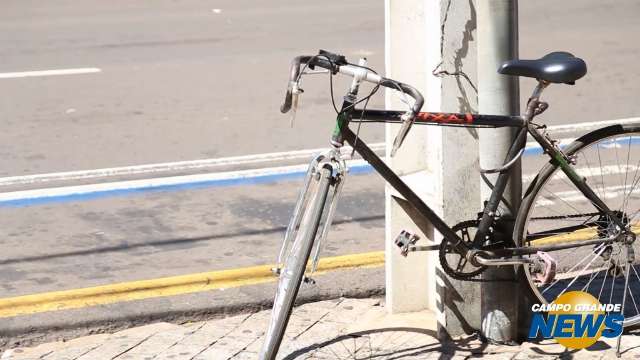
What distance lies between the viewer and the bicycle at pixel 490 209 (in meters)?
4.05

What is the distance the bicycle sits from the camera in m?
4.05

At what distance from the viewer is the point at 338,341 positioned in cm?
484

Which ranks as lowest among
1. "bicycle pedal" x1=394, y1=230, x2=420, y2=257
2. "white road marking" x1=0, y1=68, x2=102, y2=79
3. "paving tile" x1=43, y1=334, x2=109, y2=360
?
"paving tile" x1=43, y1=334, x2=109, y2=360

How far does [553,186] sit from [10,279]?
2.88m

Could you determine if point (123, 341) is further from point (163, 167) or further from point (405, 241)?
point (163, 167)

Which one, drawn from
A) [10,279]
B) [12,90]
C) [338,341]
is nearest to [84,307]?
[10,279]

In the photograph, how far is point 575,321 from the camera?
4719mm

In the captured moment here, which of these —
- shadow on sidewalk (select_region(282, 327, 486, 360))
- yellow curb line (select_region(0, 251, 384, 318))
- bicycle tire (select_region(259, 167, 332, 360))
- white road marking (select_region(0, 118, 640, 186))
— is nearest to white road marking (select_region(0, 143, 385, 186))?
white road marking (select_region(0, 118, 640, 186))

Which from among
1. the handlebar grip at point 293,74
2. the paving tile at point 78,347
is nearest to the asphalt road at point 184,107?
the paving tile at point 78,347

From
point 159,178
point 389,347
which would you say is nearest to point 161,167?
point 159,178

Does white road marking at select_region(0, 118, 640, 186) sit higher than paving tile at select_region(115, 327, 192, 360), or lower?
higher

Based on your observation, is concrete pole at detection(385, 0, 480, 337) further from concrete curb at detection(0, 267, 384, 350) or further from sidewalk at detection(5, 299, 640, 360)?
concrete curb at detection(0, 267, 384, 350)

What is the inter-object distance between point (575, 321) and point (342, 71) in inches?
61.6

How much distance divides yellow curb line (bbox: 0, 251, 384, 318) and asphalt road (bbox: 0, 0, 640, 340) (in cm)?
21
